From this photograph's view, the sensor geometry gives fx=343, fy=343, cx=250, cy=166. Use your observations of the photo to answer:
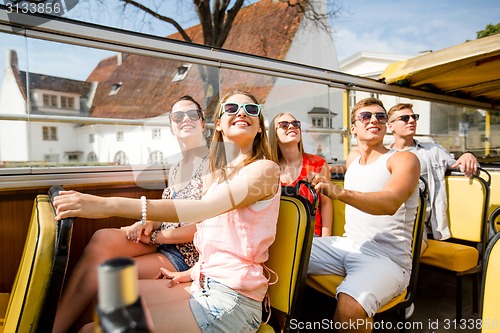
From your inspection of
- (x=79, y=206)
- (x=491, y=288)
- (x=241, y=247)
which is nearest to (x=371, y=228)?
(x=491, y=288)

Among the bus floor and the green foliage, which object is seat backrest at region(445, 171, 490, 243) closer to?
the bus floor

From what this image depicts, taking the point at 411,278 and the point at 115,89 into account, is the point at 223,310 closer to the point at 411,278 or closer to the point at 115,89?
the point at 411,278

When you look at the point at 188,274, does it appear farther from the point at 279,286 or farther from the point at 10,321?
the point at 10,321

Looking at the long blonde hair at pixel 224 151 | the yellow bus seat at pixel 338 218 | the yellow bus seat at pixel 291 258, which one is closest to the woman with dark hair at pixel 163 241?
the long blonde hair at pixel 224 151

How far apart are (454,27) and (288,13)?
9.28 metres

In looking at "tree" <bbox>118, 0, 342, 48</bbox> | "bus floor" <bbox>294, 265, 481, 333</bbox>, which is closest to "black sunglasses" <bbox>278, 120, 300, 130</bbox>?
"bus floor" <bbox>294, 265, 481, 333</bbox>

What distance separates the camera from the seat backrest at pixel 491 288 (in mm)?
1149

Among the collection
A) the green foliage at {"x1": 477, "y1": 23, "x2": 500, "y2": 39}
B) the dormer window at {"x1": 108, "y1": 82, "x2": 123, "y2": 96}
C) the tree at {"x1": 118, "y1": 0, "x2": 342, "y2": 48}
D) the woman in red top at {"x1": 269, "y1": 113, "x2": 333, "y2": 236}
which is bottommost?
the woman in red top at {"x1": 269, "y1": 113, "x2": 333, "y2": 236}

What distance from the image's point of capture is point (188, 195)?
1998 millimetres

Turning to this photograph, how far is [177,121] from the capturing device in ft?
7.30

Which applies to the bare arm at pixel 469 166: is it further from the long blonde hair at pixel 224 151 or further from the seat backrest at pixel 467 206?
the long blonde hair at pixel 224 151

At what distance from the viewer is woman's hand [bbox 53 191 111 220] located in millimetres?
1150

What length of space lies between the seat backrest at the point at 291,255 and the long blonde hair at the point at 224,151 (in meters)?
0.29

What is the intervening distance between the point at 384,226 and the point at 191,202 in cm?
128
